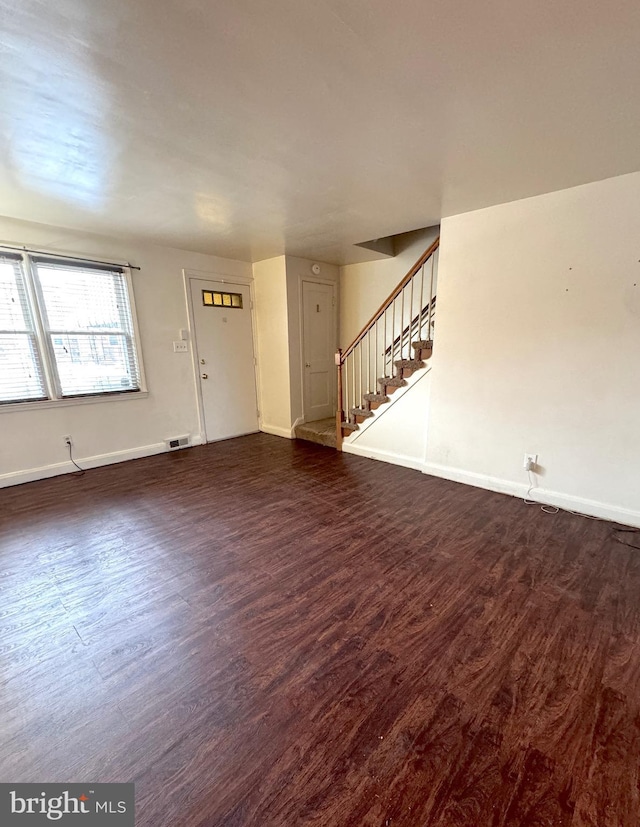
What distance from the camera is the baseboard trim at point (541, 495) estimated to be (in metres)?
2.68

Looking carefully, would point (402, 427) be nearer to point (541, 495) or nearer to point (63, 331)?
point (541, 495)

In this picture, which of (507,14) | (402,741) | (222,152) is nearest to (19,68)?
(222,152)

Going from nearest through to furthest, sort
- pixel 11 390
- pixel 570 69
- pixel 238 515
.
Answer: pixel 570 69, pixel 238 515, pixel 11 390

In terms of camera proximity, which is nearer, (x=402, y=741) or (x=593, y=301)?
(x=402, y=741)

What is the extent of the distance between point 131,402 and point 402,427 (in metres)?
3.31

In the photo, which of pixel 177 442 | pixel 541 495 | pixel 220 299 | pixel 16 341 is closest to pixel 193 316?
pixel 220 299

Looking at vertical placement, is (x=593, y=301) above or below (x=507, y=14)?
below

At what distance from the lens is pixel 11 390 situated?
3461 millimetres

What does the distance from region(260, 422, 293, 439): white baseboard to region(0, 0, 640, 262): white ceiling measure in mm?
3166

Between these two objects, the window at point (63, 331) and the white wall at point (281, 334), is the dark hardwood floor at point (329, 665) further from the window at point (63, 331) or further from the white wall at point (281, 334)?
the white wall at point (281, 334)

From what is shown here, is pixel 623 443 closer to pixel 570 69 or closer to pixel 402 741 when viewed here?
pixel 570 69

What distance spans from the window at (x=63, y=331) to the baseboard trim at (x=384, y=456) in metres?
2.81

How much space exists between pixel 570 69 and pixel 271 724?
2.88 meters

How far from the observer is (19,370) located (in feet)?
11.4
